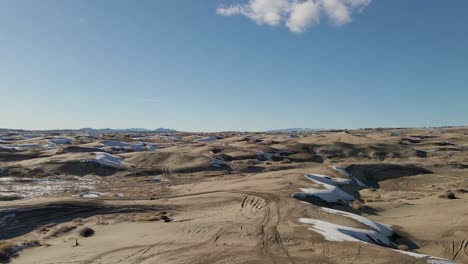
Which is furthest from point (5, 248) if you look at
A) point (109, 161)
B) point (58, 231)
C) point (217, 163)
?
point (217, 163)

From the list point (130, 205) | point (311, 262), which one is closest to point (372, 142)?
point (130, 205)

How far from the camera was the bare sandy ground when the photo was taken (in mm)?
16734

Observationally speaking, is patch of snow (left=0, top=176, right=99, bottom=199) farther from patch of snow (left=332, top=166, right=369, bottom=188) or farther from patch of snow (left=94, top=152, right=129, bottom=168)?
patch of snow (left=332, top=166, right=369, bottom=188)

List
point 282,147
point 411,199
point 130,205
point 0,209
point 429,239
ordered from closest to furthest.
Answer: point 429,239 → point 0,209 → point 130,205 → point 411,199 → point 282,147

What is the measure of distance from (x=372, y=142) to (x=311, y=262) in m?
66.4

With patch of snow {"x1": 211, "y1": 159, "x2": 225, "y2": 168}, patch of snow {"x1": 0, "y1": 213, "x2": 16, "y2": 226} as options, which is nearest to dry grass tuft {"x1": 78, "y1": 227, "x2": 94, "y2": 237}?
patch of snow {"x1": 0, "y1": 213, "x2": 16, "y2": 226}

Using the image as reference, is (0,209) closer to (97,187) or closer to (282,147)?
(97,187)

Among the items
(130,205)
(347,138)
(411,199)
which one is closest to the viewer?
(130,205)

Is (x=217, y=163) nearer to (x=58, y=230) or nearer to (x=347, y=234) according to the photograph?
(x=58, y=230)

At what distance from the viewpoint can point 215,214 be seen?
2497 cm

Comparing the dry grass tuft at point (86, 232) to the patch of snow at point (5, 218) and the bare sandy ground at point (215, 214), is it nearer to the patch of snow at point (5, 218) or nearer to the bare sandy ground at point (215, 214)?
the bare sandy ground at point (215, 214)

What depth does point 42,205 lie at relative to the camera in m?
25.0

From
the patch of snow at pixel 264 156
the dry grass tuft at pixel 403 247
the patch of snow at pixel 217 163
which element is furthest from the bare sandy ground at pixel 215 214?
the patch of snow at pixel 264 156

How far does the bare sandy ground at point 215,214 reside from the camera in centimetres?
1673
